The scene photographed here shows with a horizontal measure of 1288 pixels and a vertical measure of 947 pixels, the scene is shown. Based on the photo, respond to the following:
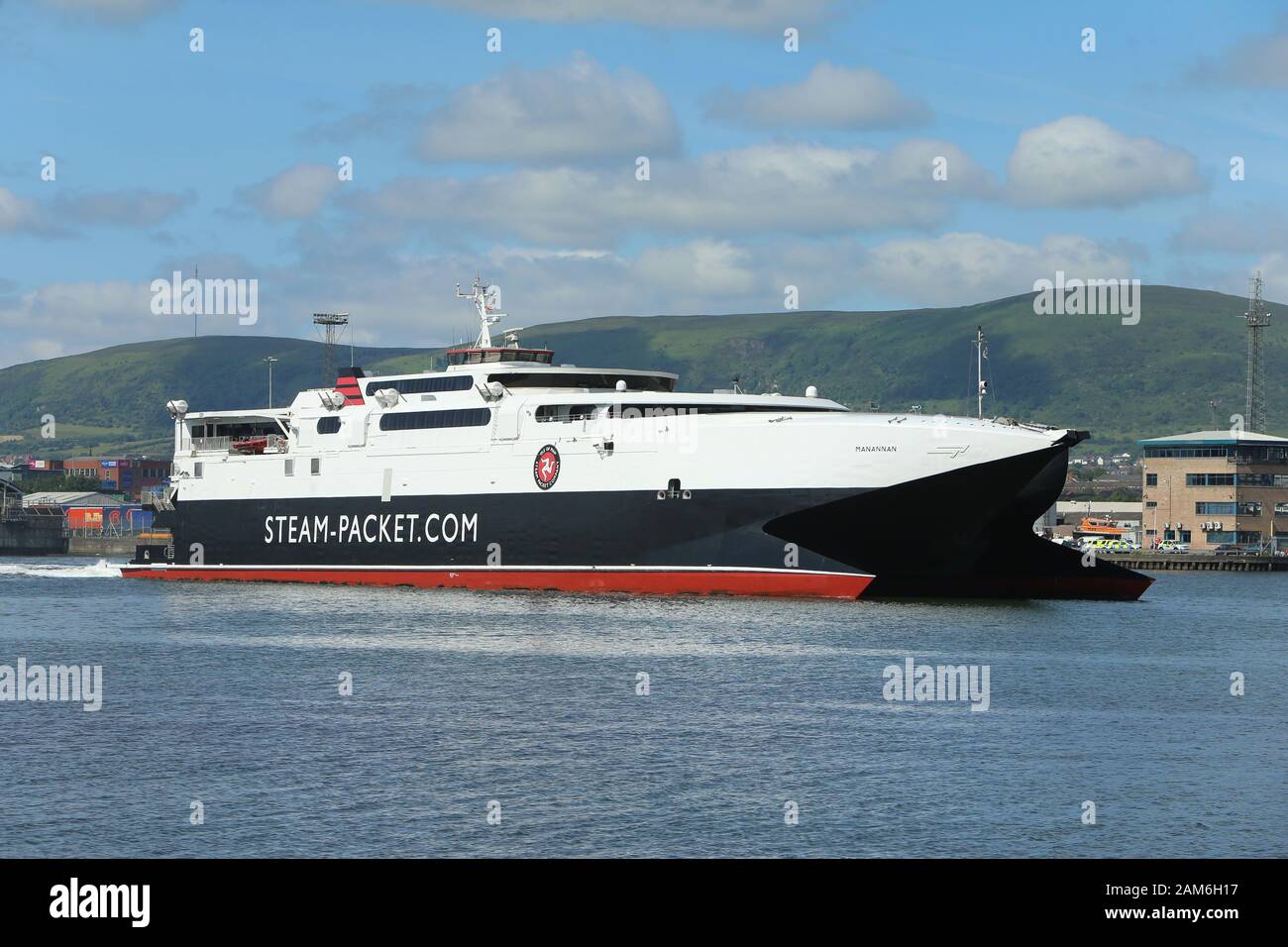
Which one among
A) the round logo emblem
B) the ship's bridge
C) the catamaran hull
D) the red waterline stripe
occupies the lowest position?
the red waterline stripe

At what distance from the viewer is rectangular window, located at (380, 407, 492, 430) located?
58469mm

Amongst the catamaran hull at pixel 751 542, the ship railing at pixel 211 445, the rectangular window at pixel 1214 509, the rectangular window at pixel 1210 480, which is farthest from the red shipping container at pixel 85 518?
the catamaran hull at pixel 751 542

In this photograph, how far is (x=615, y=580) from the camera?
177ft

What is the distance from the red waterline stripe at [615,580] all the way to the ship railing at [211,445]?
Result: 21.2 feet

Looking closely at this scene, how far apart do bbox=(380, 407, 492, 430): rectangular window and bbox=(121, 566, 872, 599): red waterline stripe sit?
18.1 ft

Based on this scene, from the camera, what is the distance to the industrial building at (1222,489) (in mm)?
113562

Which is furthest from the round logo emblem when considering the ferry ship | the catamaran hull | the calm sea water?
the calm sea water

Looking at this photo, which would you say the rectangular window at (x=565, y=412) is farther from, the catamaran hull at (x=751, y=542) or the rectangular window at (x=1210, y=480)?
the rectangular window at (x=1210, y=480)

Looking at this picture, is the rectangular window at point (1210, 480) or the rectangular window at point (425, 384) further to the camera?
the rectangular window at point (1210, 480)

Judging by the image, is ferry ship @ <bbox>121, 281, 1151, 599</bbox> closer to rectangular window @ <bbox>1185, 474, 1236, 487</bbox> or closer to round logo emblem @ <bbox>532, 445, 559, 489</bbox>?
round logo emblem @ <bbox>532, 445, 559, 489</bbox>

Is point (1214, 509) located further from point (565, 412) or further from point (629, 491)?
point (629, 491)

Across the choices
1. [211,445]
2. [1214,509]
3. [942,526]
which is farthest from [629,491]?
[1214,509]

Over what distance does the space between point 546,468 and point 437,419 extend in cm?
662
